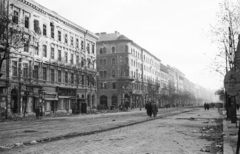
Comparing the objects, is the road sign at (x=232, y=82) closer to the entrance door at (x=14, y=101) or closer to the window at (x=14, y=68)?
the entrance door at (x=14, y=101)

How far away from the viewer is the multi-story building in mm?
70438

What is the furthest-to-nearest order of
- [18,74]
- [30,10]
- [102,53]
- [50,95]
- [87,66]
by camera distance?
[102,53]
[87,66]
[50,95]
[30,10]
[18,74]

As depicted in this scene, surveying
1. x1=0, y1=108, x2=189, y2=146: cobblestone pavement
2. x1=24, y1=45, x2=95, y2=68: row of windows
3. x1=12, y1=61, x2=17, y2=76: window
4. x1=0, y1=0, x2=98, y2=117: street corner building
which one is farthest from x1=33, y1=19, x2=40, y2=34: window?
x1=0, y1=108, x2=189, y2=146: cobblestone pavement

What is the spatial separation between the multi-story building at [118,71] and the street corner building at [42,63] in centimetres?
1767

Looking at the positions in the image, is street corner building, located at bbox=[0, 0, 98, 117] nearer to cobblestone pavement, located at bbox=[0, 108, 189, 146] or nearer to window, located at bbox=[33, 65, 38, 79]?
window, located at bbox=[33, 65, 38, 79]

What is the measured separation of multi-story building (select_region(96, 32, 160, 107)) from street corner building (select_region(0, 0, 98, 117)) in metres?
17.7

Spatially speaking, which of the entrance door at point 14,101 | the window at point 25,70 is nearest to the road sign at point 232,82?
the entrance door at point 14,101

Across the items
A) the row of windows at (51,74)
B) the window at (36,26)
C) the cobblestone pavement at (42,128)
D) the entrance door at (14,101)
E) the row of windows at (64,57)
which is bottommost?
the cobblestone pavement at (42,128)

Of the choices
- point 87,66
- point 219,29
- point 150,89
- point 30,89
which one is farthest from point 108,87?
point 219,29

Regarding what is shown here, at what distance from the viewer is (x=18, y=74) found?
1346 inches

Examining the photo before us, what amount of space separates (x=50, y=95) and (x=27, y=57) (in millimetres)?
6690

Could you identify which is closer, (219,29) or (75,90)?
(219,29)

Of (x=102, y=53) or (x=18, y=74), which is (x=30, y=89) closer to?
(x=18, y=74)

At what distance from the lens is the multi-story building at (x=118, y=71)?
7044cm
